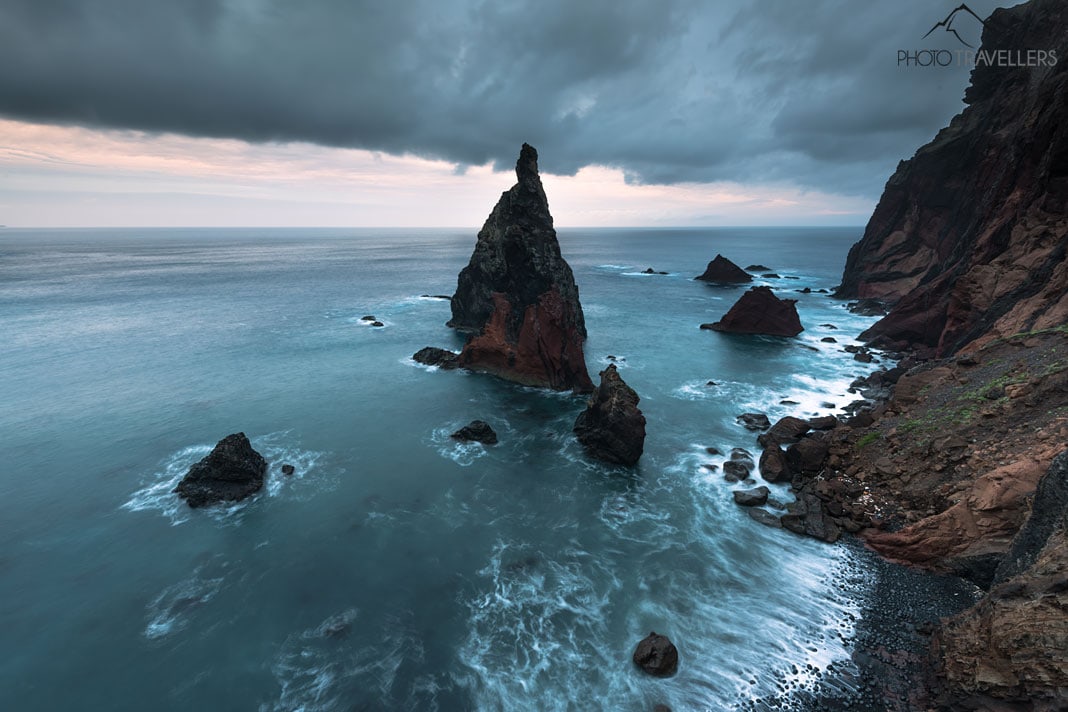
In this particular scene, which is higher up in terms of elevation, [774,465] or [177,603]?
[774,465]

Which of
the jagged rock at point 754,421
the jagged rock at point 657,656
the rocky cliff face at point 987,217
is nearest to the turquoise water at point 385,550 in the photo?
the jagged rock at point 657,656

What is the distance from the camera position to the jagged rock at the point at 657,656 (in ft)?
65.8

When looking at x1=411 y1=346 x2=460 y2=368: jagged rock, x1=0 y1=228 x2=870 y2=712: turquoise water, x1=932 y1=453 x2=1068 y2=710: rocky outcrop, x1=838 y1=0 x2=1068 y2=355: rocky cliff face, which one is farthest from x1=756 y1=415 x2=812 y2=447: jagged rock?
x1=411 y1=346 x2=460 y2=368: jagged rock

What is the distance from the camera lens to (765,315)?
7419cm

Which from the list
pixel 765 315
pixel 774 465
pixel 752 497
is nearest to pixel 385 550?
pixel 752 497

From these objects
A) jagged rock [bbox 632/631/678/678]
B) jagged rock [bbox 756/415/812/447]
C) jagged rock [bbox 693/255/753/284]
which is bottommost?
jagged rock [bbox 632/631/678/678]

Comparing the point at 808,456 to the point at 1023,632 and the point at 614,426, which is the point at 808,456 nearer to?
the point at 614,426

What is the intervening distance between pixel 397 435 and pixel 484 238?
37978mm

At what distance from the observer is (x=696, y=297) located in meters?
112

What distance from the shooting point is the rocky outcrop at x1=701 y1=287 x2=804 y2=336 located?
73500mm

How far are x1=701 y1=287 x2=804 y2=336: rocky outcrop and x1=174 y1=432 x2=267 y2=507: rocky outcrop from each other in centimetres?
7097

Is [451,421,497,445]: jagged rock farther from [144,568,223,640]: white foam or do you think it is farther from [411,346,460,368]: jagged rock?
[144,568,223,640]: white foam

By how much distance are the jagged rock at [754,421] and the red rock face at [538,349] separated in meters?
16.4

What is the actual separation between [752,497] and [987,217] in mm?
46739
